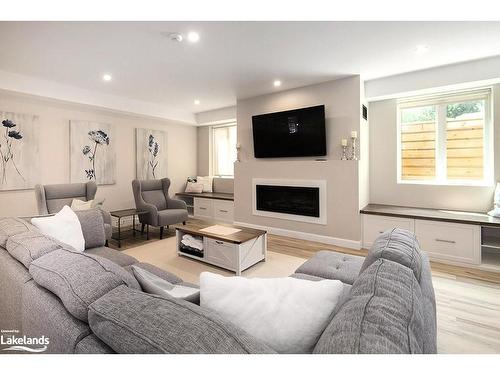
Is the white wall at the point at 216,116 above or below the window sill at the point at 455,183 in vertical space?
above

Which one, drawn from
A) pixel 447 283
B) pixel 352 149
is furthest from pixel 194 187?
pixel 447 283

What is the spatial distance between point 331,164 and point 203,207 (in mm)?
3159

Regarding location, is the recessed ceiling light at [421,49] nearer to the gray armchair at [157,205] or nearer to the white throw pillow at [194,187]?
the gray armchair at [157,205]

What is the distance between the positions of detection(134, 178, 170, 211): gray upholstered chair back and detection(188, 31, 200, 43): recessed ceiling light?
281 centimetres

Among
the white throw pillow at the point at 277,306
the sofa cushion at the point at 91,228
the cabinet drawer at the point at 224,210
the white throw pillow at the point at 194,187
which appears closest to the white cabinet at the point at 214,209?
the cabinet drawer at the point at 224,210

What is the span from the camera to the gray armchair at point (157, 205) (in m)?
4.27

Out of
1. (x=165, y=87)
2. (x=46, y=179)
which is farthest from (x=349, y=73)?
(x=46, y=179)

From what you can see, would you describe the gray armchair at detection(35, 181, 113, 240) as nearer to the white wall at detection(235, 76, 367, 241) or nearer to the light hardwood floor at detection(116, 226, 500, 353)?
the light hardwood floor at detection(116, 226, 500, 353)

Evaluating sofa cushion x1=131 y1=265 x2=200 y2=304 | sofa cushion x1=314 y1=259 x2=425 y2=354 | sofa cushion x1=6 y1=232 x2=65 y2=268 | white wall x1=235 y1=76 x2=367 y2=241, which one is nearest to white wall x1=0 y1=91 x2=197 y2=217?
white wall x1=235 y1=76 x2=367 y2=241

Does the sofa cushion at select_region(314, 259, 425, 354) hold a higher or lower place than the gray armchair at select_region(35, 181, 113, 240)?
lower

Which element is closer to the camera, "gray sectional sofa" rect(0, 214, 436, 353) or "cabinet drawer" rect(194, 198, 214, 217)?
"gray sectional sofa" rect(0, 214, 436, 353)

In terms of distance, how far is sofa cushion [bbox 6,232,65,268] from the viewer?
125 cm

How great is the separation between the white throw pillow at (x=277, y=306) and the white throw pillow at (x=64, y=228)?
5.72 feet
